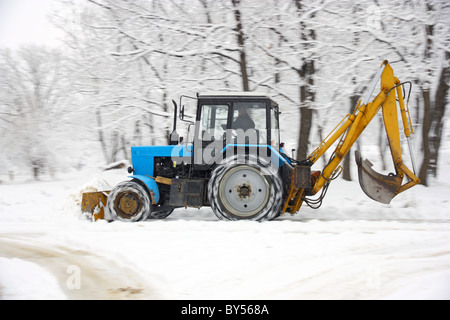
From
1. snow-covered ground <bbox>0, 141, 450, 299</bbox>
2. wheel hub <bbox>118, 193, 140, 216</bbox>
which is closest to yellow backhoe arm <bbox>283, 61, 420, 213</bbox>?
snow-covered ground <bbox>0, 141, 450, 299</bbox>

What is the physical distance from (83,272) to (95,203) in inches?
123

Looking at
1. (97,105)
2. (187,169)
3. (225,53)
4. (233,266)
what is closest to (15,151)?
(97,105)

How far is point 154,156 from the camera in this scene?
715 cm

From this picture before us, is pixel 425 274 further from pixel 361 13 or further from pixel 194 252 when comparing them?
pixel 361 13

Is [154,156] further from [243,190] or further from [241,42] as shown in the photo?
[241,42]

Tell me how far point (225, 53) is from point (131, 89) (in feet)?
8.96

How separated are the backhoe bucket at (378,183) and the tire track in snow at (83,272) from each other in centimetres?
455

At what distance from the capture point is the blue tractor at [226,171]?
21.5ft

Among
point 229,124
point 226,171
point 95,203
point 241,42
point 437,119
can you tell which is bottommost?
point 95,203

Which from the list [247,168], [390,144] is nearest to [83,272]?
[247,168]

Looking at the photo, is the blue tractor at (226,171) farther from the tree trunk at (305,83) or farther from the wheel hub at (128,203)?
the tree trunk at (305,83)

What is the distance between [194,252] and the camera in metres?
4.44

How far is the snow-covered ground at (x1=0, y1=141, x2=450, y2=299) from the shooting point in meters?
3.39

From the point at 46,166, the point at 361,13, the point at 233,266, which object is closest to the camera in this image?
the point at 233,266
